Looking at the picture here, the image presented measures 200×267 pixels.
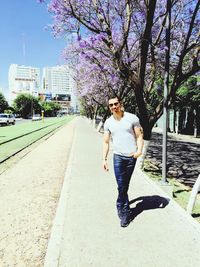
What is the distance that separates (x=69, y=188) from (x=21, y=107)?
11044 centimetres

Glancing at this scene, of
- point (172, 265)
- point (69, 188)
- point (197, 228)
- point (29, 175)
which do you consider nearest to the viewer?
point (172, 265)

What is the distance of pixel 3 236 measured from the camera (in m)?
5.14

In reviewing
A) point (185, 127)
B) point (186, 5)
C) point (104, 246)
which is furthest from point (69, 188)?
point (185, 127)

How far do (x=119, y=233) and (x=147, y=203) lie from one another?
1.72m

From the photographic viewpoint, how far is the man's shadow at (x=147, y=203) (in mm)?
5987

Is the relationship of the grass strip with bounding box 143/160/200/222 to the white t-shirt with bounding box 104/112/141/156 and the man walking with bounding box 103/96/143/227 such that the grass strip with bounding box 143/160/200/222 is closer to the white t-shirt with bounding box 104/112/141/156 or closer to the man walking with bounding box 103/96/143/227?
the man walking with bounding box 103/96/143/227

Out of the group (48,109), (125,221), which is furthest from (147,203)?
(48,109)

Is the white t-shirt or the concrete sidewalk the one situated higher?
the white t-shirt

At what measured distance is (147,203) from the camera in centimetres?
652

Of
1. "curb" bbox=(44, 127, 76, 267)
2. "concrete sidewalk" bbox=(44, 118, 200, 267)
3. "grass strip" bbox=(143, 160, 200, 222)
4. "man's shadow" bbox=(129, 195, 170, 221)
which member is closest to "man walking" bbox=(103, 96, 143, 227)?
"concrete sidewalk" bbox=(44, 118, 200, 267)

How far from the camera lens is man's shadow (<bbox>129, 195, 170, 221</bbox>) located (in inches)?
236

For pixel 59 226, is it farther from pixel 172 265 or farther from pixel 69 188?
pixel 69 188

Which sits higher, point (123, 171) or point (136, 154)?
point (136, 154)

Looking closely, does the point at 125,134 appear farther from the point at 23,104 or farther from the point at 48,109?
the point at 48,109
